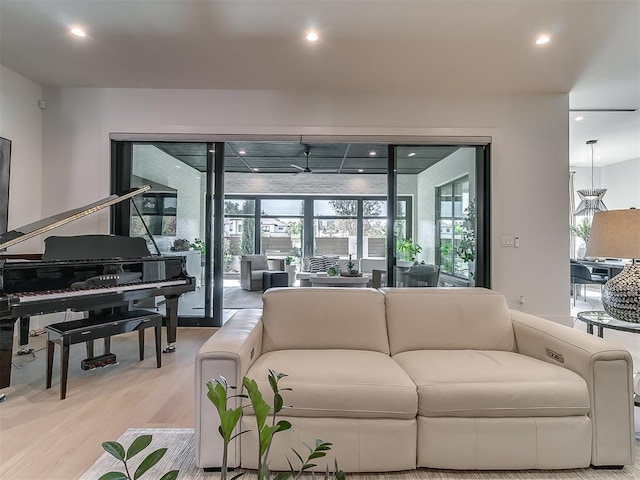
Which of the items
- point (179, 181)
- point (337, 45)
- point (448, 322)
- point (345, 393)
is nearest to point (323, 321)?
point (345, 393)

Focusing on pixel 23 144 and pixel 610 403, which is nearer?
pixel 610 403

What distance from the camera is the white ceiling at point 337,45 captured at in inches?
106

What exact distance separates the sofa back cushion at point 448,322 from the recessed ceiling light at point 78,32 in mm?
3470

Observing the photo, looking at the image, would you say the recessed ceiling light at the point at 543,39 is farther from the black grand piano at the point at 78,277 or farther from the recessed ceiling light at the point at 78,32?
the recessed ceiling light at the point at 78,32

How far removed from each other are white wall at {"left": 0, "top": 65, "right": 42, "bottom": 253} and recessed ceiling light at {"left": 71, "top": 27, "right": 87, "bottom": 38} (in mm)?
1372

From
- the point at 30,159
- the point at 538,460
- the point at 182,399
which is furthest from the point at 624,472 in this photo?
the point at 30,159

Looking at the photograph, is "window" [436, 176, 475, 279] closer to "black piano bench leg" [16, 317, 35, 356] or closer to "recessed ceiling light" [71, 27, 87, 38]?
"recessed ceiling light" [71, 27, 87, 38]

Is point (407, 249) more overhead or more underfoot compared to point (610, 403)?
more overhead

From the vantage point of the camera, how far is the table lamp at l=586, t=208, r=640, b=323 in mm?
1985

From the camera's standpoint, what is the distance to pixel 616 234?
6.66 feet

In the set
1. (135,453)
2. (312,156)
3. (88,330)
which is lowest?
(88,330)

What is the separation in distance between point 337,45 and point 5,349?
3.56m

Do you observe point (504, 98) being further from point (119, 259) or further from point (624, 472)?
point (119, 259)

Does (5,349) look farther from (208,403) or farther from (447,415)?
(447,415)
